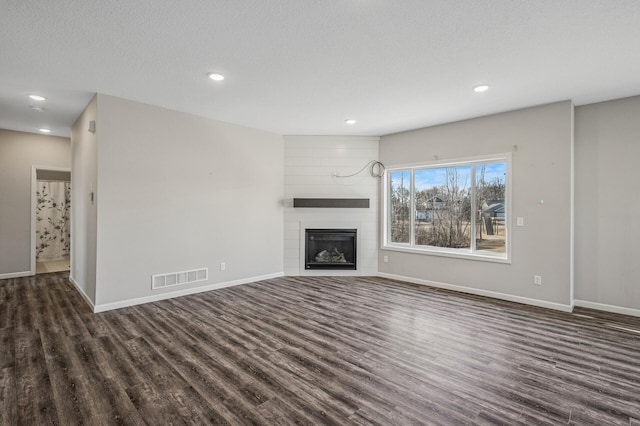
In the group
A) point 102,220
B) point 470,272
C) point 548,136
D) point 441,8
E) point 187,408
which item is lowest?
point 187,408

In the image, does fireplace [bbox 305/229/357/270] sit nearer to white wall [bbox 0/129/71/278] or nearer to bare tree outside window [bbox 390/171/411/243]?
bare tree outside window [bbox 390/171/411/243]

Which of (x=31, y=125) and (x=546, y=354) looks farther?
(x=31, y=125)

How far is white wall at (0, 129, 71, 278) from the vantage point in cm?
557

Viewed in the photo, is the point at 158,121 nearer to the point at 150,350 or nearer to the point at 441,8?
the point at 150,350

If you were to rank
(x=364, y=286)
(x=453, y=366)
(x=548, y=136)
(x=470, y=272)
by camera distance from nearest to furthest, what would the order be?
(x=453, y=366) → (x=548, y=136) → (x=470, y=272) → (x=364, y=286)

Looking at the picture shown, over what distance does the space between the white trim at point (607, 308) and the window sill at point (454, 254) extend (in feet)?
3.29

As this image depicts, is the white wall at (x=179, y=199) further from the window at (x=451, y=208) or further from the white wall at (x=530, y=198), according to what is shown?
the white wall at (x=530, y=198)

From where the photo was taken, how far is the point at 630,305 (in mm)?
3832

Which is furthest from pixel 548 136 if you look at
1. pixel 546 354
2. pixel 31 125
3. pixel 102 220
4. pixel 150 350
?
pixel 31 125

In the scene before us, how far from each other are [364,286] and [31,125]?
6426mm

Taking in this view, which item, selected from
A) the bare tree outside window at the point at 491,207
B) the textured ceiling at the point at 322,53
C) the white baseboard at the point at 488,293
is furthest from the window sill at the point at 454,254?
the textured ceiling at the point at 322,53

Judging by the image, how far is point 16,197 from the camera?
568 cm

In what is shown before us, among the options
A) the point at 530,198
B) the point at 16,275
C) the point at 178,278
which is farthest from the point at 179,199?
the point at 530,198


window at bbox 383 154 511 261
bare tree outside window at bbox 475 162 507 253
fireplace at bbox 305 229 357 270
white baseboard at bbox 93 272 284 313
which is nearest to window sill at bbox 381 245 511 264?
window at bbox 383 154 511 261
